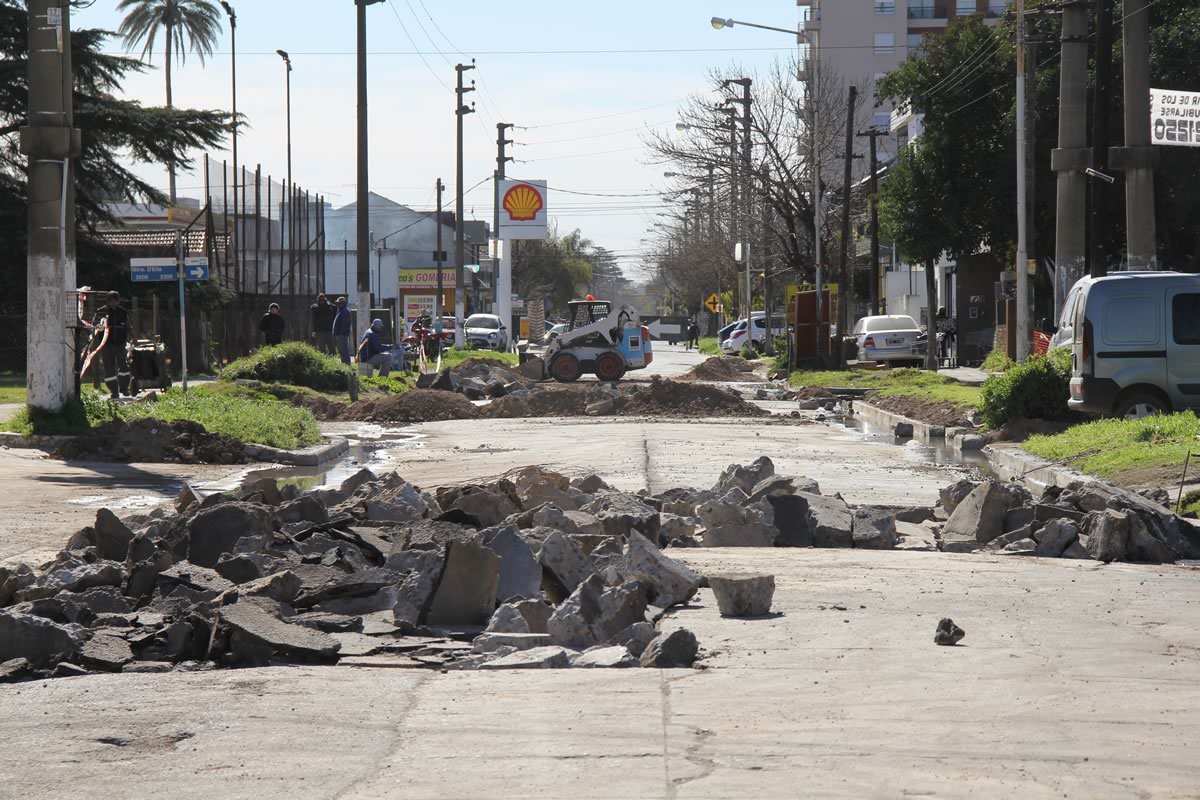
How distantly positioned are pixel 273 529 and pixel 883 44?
105m

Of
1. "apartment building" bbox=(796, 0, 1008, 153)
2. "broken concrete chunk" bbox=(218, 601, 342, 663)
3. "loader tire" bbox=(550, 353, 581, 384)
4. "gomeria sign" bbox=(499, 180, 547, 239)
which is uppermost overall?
"apartment building" bbox=(796, 0, 1008, 153)

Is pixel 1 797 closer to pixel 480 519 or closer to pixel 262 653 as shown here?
pixel 262 653

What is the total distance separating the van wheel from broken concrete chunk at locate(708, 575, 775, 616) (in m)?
12.2

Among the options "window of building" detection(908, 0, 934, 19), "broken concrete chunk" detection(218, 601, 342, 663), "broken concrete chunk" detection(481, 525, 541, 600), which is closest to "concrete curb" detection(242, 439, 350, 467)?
"broken concrete chunk" detection(481, 525, 541, 600)

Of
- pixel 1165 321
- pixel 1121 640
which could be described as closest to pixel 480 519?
pixel 1121 640

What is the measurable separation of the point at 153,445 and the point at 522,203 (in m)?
60.7

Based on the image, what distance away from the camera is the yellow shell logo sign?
7819cm

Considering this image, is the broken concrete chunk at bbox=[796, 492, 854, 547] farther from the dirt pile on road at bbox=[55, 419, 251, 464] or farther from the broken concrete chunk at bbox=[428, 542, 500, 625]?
the dirt pile on road at bbox=[55, 419, 251, 464]

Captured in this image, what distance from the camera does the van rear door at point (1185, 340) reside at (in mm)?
18656

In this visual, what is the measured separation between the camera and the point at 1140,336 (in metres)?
18.7

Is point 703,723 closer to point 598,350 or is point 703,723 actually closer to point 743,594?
point 743,594

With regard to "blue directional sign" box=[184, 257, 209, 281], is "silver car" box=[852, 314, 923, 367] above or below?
below

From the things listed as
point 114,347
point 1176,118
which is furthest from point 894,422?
point 114,347

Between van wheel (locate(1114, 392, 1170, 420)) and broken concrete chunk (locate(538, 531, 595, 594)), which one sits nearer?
broken concrete chunk (locate(538, 531, 595, 594))
